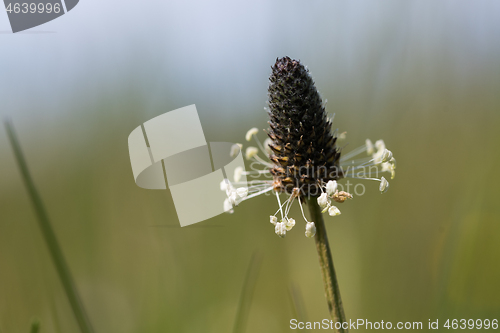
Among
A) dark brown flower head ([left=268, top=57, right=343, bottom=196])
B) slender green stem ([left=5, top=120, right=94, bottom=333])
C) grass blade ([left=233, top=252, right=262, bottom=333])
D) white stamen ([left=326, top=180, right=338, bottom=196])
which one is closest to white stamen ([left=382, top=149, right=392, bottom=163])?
dark brown flower head ([left=268, top=57, right=343, bottom=196])

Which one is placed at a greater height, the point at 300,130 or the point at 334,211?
the point at 300,130

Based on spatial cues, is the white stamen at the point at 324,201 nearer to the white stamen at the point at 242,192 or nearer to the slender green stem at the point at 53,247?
the white stamen at the point at 242,192

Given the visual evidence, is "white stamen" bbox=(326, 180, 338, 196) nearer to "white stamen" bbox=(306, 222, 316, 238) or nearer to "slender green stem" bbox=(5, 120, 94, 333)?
"white stamen" bbox=(306, 222, 316, 238)

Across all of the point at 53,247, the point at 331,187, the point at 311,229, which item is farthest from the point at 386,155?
the point at 53,247

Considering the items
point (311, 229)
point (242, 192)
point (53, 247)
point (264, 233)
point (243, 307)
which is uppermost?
point (53, 247)

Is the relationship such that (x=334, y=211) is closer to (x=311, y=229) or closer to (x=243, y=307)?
(x=311, y=229)
